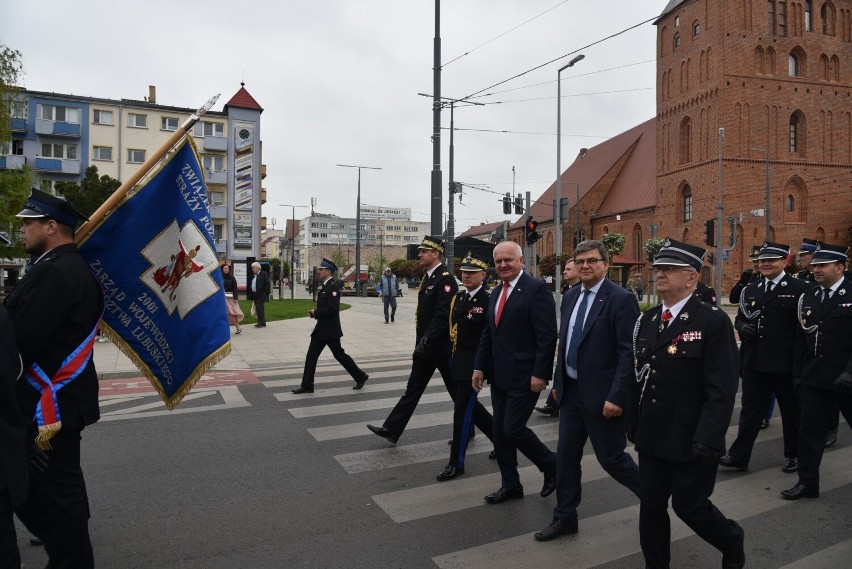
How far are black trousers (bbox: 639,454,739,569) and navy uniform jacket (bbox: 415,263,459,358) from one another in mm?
2909

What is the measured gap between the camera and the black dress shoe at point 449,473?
5711 millimetres

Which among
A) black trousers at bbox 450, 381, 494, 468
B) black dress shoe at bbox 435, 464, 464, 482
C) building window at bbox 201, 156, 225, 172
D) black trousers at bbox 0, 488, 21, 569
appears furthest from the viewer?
building window at bbox 201, 156, 225, 172

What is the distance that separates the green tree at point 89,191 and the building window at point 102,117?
14.5 m

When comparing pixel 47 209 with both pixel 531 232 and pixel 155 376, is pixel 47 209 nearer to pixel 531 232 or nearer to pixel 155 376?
pixel 155 376

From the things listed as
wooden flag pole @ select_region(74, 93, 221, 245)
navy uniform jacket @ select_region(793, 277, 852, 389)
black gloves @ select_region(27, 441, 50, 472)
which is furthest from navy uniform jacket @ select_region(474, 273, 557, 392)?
black gloves @ select_region(27, 441, 50, 472)

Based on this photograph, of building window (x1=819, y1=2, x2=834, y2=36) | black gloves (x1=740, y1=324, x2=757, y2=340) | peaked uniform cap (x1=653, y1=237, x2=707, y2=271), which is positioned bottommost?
black gloves (x1=740, y1=324, x2=757, y2=340)

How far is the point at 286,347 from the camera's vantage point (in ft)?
50.5

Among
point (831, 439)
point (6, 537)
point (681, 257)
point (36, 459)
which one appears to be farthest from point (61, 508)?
point (831, 439)

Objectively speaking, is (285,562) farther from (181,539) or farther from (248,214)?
(248,214)

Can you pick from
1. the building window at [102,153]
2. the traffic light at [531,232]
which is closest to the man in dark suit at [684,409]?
the traffic light at [531,232]

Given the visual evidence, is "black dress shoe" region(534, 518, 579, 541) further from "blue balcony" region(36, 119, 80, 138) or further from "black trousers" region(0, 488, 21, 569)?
"blue balcony" region(36, 119, 80, 138)

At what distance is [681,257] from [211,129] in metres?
58.8

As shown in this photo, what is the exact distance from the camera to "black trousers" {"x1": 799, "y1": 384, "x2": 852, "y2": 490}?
5285 mm

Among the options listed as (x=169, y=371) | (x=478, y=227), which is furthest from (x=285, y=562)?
(x=478, y=227)
